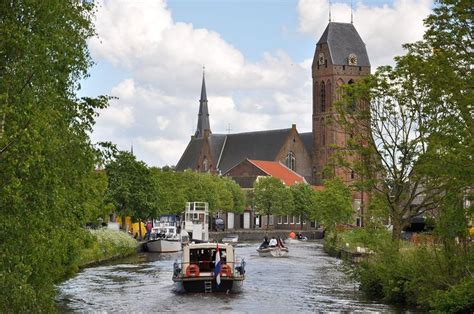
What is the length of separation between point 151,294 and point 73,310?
8040 mm

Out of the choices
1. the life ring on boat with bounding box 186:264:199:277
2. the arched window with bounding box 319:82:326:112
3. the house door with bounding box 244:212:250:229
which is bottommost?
the life ring on boat with bounding box 186:264:199:277

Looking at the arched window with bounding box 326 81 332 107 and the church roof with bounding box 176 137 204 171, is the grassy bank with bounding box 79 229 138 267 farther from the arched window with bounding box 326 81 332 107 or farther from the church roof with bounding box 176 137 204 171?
the church roof with bounding box 176 137 204 171

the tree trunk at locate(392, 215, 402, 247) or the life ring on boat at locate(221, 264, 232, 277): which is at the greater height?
the tree trunk at locate(392, 215, 402, 247)

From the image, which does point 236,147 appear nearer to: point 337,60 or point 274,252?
point 337,60

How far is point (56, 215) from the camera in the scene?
19.3 meters

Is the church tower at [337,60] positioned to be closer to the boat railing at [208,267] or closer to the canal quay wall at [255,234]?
the canal quay wall at [255,234]

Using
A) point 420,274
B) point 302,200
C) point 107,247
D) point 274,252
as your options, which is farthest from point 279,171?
point 420,274

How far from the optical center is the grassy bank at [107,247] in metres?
58.9

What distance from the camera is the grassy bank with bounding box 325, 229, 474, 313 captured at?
27031 millimetres

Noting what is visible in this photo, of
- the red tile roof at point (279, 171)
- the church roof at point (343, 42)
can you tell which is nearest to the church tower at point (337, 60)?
the church roof at point (343, 42)

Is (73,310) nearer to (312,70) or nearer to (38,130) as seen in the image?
(38,130)

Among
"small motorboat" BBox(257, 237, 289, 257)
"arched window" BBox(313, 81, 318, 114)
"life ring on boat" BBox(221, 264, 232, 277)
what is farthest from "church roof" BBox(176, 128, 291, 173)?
"life ring on boat" BBox(221, 264, 232, 277)

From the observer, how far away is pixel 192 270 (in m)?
42.9

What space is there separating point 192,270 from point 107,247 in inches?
893
